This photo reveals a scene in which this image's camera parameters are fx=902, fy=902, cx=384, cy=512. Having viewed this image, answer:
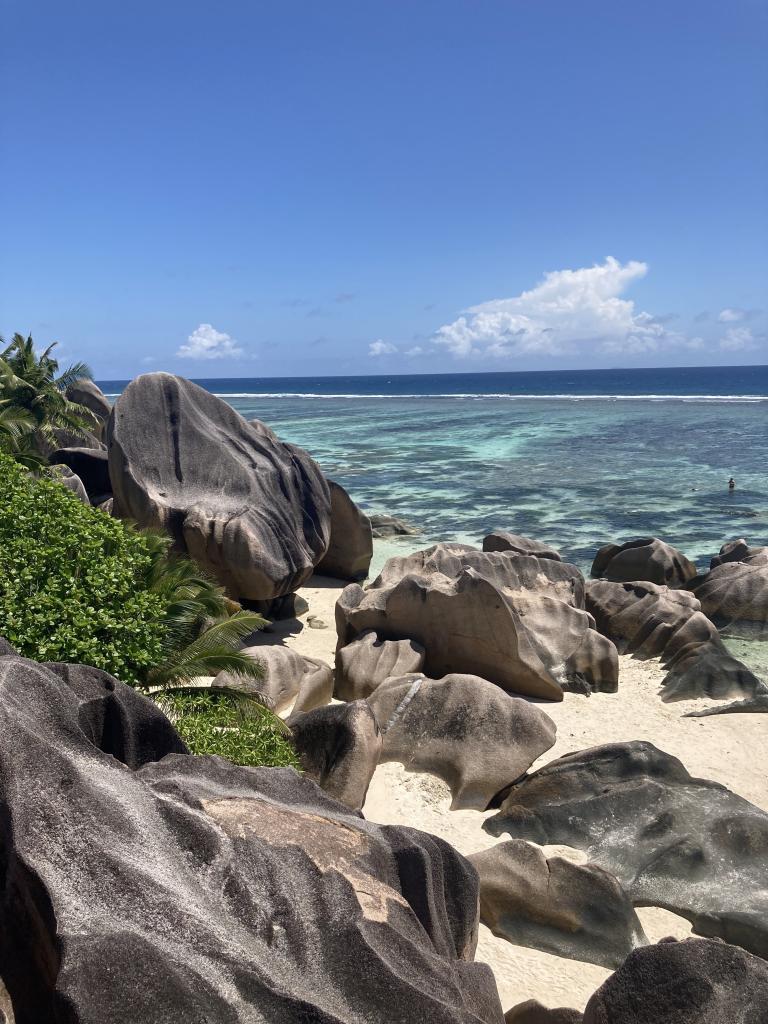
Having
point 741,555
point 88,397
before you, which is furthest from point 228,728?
point 88,397

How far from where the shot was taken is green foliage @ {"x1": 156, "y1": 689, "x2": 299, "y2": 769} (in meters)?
9.18

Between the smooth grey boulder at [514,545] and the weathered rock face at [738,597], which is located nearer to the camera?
the weathered rock face at [738,597]

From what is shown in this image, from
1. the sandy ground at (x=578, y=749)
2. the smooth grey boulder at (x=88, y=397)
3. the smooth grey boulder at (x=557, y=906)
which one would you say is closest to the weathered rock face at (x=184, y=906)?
the sandy ground at (x=578, y=749)

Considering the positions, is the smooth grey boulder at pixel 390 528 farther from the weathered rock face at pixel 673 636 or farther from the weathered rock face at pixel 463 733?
the weathered rock face at pixel 463 733

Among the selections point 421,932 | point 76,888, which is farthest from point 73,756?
point 421,932

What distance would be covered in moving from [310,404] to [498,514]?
7623cm

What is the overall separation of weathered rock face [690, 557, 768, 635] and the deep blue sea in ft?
18.3

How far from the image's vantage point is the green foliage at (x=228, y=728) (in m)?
9.18

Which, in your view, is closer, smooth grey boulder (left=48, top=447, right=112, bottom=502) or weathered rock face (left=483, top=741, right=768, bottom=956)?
weathered rock face (left=483, top=741, right=768, bottom=956)

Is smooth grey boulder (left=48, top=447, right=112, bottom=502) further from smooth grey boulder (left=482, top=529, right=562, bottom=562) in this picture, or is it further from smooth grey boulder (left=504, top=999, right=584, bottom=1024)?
smooth grey boulder (left=504, top=999, right=584, bottom=1024)

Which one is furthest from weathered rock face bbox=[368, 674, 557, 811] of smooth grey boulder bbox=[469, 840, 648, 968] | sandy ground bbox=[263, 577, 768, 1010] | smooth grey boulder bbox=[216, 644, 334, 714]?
smooth grey boulder bbox=[469, 840, 648, 968]

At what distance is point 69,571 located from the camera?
978 cm

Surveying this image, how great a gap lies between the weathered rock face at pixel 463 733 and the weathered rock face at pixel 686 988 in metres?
4.76

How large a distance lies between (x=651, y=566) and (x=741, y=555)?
2324 millimetres
